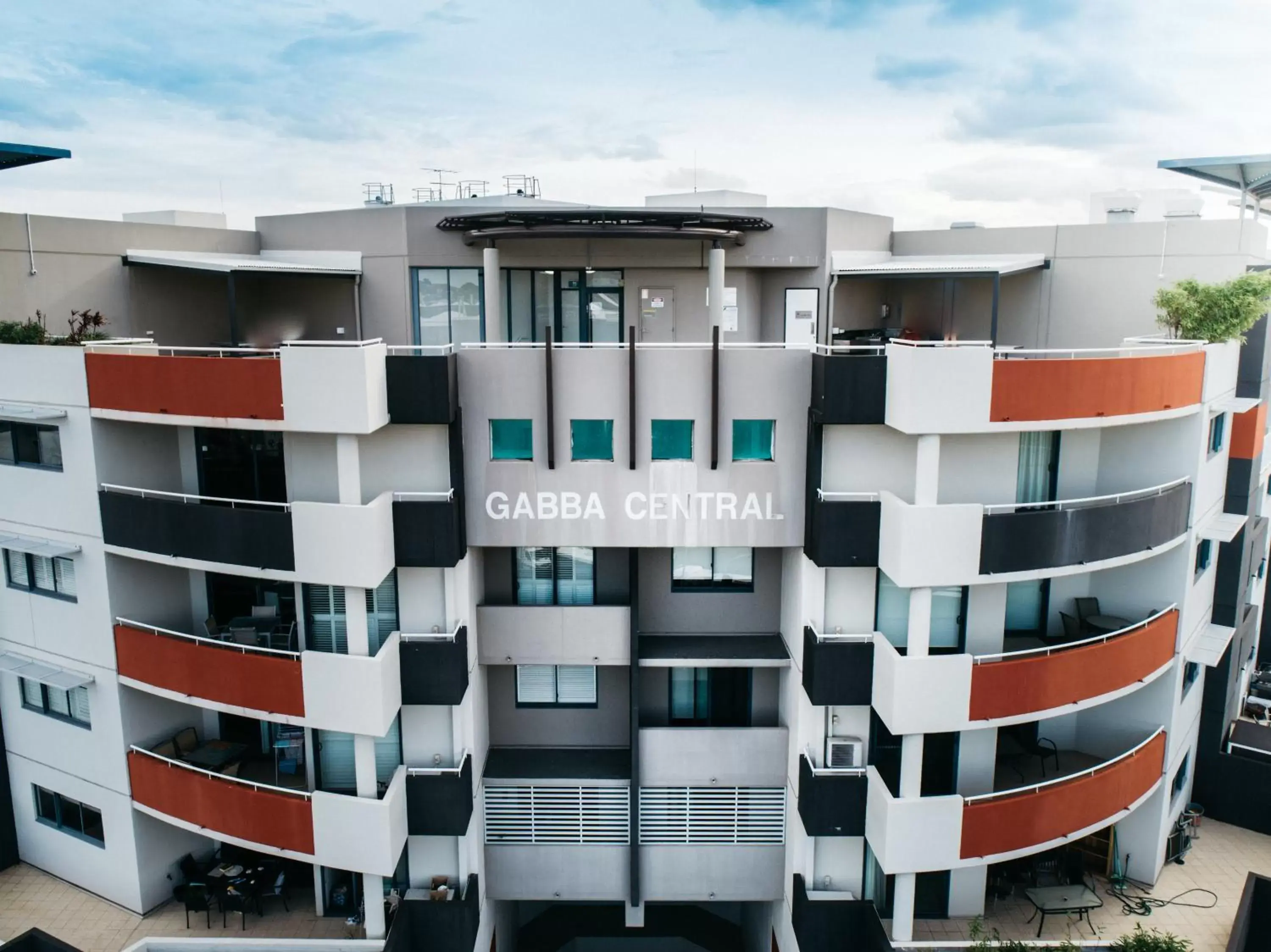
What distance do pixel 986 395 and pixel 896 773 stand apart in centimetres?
871

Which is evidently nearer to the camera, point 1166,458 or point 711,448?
point 711,448

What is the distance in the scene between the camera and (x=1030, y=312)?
29.2m

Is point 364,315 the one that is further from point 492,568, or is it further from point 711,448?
point 711,448

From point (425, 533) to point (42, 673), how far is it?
1004 centimetres

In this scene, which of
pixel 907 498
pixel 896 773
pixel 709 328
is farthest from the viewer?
pixel 709 328

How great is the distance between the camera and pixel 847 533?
691 inches

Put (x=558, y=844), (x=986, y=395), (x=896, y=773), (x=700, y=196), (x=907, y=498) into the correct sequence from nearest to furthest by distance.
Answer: (x=986, y=395), (x=907, y=498), (x=896, y=773), (x=558, y=844), (x=700, y=196)

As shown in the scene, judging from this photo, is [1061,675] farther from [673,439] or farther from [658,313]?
[658,313]

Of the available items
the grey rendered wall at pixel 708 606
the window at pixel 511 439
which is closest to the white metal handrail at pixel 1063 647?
the grey rendered wall at pixel 708 606

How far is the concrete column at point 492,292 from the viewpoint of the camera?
1048 inches

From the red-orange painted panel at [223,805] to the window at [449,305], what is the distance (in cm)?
1491

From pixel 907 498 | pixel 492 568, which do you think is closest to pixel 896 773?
pixel 907 498

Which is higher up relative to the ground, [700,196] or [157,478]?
[700,196]

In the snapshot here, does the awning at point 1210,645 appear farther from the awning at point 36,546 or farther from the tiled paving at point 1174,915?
the awning at point 36,546
